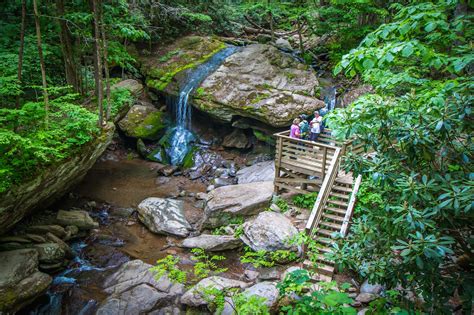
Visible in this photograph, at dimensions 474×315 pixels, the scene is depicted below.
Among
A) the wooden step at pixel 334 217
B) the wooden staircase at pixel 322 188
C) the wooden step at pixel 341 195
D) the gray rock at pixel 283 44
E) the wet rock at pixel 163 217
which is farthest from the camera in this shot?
the gray rock at pixel 283 44

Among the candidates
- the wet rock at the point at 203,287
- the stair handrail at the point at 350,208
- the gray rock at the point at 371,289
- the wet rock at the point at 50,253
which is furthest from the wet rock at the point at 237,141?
the gray rock at the point at 371,289

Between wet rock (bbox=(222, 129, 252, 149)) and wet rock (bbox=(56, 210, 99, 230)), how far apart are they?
722 cm

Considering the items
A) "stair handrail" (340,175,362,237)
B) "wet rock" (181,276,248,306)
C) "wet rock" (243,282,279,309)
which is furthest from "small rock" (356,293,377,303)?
"wet rock" (181,276,248,306)

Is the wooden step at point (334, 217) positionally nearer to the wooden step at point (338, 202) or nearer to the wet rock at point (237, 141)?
the wooden step at point (338, 202)

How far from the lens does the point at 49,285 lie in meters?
7.61

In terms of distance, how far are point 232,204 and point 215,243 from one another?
5.34 feet

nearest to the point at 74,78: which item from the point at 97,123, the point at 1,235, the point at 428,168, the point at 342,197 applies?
A: the point at 97,123

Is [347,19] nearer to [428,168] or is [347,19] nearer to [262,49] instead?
[262,49]

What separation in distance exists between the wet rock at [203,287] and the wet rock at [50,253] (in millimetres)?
3623

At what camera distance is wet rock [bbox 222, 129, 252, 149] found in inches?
611

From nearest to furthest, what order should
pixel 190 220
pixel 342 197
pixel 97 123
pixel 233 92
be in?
pixel 342 197
pixel 97 123
pixel 190 220
pixel 233 92

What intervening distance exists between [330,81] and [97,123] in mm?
10570

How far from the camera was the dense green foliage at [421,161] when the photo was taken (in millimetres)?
3771

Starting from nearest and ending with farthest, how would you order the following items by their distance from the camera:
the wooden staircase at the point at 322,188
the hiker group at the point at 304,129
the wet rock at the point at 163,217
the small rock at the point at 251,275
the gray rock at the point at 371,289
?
1. the gray rock at the point at 371,289
2. the wooden staircase at the point at 322,188
3. the small rock at the point at 251,275
4. the wet rock at the point at 163,217
5. the hiker group at the point at 304,129
